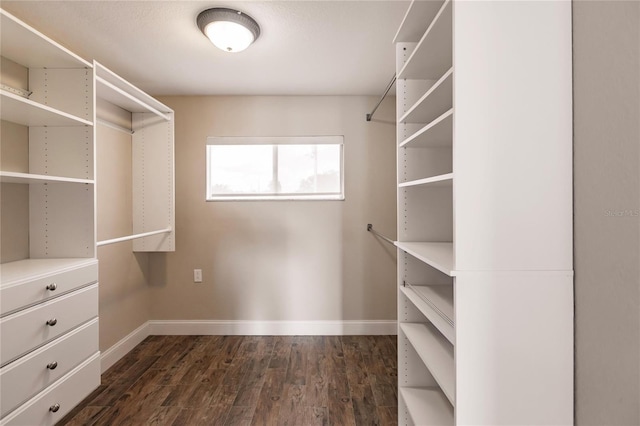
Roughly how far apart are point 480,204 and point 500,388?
578mm

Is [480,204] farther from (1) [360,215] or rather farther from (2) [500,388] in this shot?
(1) [360,215]

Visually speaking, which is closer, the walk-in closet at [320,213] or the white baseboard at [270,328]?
the walk-in closet at [320,213]

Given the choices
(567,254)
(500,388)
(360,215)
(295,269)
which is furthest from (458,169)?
(295,269)

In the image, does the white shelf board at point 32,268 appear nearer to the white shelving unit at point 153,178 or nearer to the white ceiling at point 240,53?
the white shelving unit at point 153,178

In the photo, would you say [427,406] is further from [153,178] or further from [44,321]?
[153,178]

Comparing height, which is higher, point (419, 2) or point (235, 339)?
point (419, 2)

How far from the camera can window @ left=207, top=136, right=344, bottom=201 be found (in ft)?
10.0

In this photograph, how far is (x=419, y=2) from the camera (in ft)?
4.21

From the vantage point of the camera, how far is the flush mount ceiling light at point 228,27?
168 cm

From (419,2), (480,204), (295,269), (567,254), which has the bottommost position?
(295,269)

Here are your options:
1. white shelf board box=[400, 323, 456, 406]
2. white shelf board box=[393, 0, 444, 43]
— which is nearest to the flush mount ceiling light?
white shelf board box=[393, 0, 444, 43]

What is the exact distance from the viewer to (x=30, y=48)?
1.54m

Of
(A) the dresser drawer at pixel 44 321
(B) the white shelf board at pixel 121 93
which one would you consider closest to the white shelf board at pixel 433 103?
(B) the white shelf board at pixel 121 93

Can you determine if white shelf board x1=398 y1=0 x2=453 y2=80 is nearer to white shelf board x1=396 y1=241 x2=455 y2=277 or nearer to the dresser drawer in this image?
white shelf board x1=396 y1=241 x2=455 y2=277
